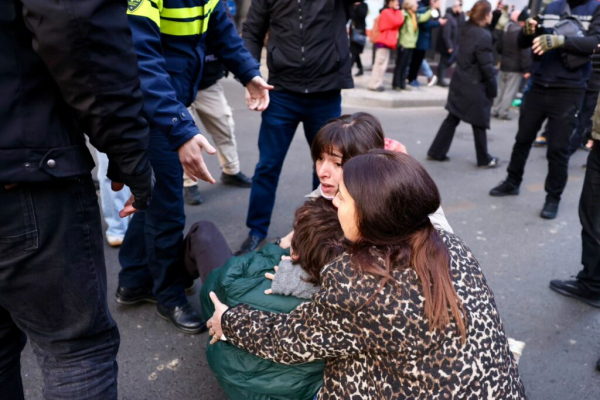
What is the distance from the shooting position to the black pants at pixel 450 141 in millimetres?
5594

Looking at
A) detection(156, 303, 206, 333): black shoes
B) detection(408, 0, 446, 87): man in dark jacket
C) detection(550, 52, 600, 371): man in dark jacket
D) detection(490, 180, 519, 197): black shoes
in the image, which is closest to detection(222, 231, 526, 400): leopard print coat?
detection(156, 303, 206, 333): black shoes

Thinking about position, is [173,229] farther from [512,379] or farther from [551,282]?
[551,282]

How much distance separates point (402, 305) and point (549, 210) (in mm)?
3546

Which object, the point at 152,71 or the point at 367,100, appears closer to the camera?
the point at 152,71

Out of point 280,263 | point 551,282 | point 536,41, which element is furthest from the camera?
point 536,41

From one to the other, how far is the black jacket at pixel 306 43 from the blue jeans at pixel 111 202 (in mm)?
1199

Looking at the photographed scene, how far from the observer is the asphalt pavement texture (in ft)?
8.06

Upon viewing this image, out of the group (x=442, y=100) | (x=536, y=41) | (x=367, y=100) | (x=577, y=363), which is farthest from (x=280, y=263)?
(x=442, y=100)

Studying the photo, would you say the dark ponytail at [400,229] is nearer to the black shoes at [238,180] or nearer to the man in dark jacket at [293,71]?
the man in dark jacket at [293,71]

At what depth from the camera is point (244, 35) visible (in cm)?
354

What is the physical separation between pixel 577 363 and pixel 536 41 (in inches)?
97.9

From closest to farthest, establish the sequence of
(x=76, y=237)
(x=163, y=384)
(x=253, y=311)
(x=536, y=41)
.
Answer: (x=76, y=237) < (x=253, y=311) < (x=163, y=384) < (x=536, y=41)

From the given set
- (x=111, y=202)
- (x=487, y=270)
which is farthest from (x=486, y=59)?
(x=111, y=202)

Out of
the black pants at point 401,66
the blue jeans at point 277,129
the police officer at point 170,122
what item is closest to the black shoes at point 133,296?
the police officer at point 170,122
